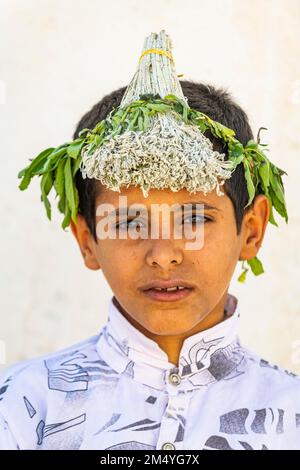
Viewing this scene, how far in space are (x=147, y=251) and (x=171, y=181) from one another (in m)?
0.21

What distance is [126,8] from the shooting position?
4.59m

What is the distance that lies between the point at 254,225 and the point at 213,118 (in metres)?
0.36

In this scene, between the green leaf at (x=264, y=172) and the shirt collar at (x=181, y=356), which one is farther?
the green leaf at (x=264, y=172)

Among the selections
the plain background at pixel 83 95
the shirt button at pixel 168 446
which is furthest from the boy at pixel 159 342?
the plain background at pixel 83 95

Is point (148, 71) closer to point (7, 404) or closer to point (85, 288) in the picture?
point (7, 404)

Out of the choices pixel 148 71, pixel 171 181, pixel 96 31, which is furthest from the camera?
pixel 96 31

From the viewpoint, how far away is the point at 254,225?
3.02 m

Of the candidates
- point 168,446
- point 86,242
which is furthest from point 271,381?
point 86,242

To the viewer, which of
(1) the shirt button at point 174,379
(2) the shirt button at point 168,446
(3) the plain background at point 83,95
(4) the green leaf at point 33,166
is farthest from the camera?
(3) the plain background at point 83,95

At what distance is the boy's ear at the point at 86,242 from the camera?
9.95ft

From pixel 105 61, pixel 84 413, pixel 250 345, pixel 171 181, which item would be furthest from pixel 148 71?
pixel 250 345

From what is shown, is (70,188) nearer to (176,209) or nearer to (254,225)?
(176,209)

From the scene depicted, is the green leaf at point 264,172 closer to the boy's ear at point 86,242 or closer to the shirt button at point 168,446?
the boy's ear at point 86,242

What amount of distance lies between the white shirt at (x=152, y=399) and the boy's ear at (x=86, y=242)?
199 millimetres
